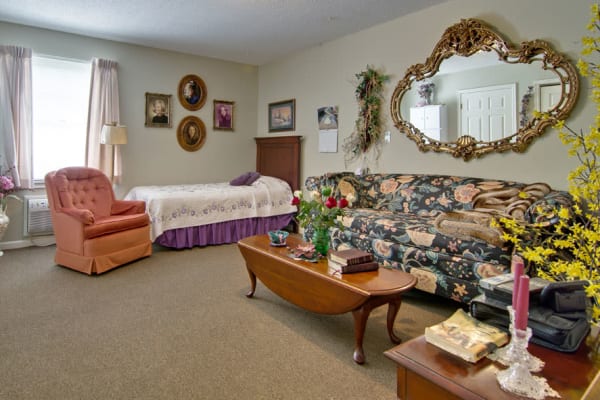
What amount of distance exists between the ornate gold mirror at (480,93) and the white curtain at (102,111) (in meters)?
3.53

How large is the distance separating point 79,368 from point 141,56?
14.5ft

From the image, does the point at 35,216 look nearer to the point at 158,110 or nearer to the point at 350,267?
the point at 158,110

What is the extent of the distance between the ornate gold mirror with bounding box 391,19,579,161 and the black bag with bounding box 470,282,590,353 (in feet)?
7.26

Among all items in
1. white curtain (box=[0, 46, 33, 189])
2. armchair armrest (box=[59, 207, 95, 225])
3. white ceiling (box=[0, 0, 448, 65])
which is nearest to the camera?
armchair armrest (box=[59, 207, 95, 225])

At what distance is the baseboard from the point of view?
4.37 m

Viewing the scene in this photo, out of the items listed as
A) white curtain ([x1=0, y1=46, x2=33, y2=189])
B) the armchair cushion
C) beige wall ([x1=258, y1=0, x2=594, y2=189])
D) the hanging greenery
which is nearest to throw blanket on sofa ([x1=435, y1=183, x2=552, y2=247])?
beige wall ([x1=258, y1=0, x2=594, y2=189])

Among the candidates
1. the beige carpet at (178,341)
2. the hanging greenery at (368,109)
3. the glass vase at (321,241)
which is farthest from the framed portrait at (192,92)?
the glass vase at (321,241)

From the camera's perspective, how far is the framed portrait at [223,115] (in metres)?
5.89

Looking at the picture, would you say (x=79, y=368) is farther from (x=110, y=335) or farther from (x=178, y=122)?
(x=178, y=122)

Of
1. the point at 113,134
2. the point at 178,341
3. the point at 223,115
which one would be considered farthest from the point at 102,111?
the point at 178,341

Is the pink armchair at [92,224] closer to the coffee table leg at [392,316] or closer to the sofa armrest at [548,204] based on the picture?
the coffee table leg at [392,316]

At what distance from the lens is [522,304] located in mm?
994

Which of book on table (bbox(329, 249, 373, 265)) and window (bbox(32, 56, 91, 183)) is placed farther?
window (bbox(32, 56, 91, 183))

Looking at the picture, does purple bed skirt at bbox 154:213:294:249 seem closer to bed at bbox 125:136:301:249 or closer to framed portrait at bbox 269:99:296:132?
bed at bbox 125:136:301:249
